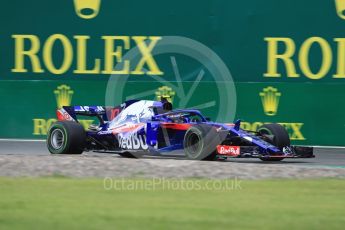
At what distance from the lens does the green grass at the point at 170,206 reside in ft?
27.3

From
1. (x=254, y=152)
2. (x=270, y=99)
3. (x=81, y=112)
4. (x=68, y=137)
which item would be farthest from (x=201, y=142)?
(x=270, y=99)

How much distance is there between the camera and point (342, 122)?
58.6ft

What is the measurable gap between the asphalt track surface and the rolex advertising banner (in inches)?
26.9

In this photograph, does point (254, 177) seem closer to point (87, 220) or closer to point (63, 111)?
point (87, 220)

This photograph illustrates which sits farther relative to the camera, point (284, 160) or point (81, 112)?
point (81, 112)

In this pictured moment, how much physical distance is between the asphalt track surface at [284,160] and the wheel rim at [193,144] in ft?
3.21

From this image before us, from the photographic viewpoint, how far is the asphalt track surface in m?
15.0

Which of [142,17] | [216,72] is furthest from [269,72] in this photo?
[142,17]

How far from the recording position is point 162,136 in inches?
601

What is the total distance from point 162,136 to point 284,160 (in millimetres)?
2205

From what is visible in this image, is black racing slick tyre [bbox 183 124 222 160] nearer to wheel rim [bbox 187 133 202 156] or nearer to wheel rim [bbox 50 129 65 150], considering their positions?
wheel rim [bbox 187 133 202 156]

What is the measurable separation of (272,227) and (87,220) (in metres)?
1.80

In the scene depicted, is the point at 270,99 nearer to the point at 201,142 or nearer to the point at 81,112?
the point at 81,112

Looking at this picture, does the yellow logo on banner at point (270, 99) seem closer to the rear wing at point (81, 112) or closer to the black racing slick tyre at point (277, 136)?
the black racing slick tyre at point (277, 136)
